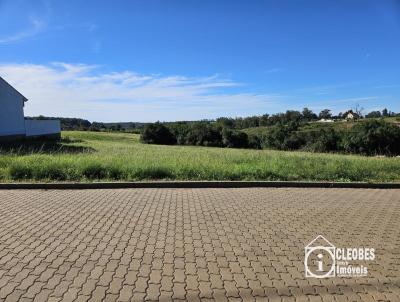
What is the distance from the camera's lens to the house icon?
16.9ft

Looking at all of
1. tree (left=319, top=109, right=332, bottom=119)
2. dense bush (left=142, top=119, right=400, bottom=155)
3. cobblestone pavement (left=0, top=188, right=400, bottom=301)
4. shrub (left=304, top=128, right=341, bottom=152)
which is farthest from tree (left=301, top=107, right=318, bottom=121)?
cobblestone pavement (left=0, top=188, right=400, bottom=301)

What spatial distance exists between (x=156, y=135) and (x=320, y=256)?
60.7m

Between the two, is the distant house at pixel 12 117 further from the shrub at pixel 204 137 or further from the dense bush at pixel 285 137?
the shrub at pixel 204 137

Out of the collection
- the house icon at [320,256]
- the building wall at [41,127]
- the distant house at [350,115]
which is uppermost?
the distant house at [350,115]

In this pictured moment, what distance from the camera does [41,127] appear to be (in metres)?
48.3

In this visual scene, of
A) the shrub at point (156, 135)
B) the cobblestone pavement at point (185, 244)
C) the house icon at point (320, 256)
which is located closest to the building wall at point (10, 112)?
the shrub at point (156, 135)

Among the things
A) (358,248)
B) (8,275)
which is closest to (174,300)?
(8,275)

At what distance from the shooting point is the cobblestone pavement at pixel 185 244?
4555 millimetres

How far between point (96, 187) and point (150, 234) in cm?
491

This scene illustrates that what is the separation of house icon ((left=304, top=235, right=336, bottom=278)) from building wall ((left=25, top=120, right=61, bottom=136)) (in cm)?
4227

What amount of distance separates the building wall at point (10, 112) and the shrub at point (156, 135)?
24271 millimetres

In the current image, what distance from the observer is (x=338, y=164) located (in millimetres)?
14461

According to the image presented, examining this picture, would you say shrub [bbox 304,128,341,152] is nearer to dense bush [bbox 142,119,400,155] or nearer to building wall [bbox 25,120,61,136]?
dense bush [bbox 142,119,400,155]

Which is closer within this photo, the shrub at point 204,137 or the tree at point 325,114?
the shrub at point 204,137
